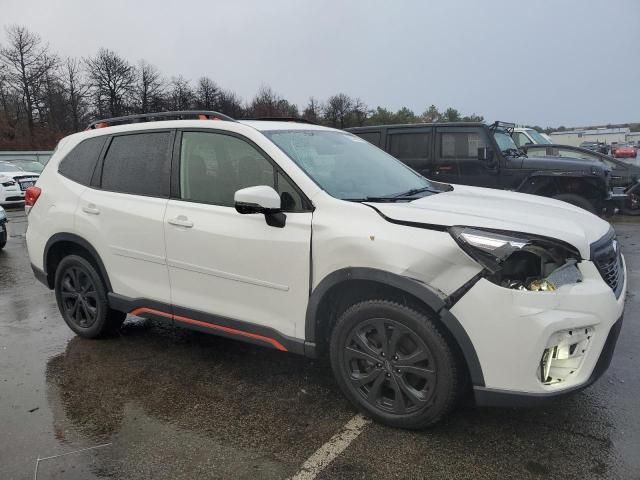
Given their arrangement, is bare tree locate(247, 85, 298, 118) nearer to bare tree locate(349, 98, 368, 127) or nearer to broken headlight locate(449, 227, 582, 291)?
bare tree locate(349, 98, 368, 127)


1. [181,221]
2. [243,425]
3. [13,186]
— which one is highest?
[181,221]

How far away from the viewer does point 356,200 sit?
3.22 metres

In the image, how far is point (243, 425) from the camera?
315cm

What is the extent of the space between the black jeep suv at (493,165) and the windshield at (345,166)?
4.96 m

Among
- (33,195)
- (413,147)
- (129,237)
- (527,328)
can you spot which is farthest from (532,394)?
(413,147)

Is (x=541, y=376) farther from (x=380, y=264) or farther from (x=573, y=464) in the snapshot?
(x=380, y=264)

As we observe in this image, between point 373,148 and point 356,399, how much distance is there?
2.15 m

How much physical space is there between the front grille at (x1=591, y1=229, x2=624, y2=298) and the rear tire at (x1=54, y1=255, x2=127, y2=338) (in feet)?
11.8

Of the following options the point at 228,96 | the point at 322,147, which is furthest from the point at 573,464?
the point at 228,96

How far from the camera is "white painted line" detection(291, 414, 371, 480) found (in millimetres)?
2662

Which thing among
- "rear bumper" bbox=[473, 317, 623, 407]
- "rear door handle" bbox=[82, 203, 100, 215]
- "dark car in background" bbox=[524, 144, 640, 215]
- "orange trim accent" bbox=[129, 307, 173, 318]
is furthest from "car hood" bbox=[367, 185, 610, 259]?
"dark car in background" bbox=[524, 144, 640, 215]

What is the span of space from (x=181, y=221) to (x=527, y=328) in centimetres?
231

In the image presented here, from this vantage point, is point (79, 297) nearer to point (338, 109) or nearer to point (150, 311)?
point (150, 311)

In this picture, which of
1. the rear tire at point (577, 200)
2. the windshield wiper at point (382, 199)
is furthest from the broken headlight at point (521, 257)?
the rear tire at point (577, 200)
